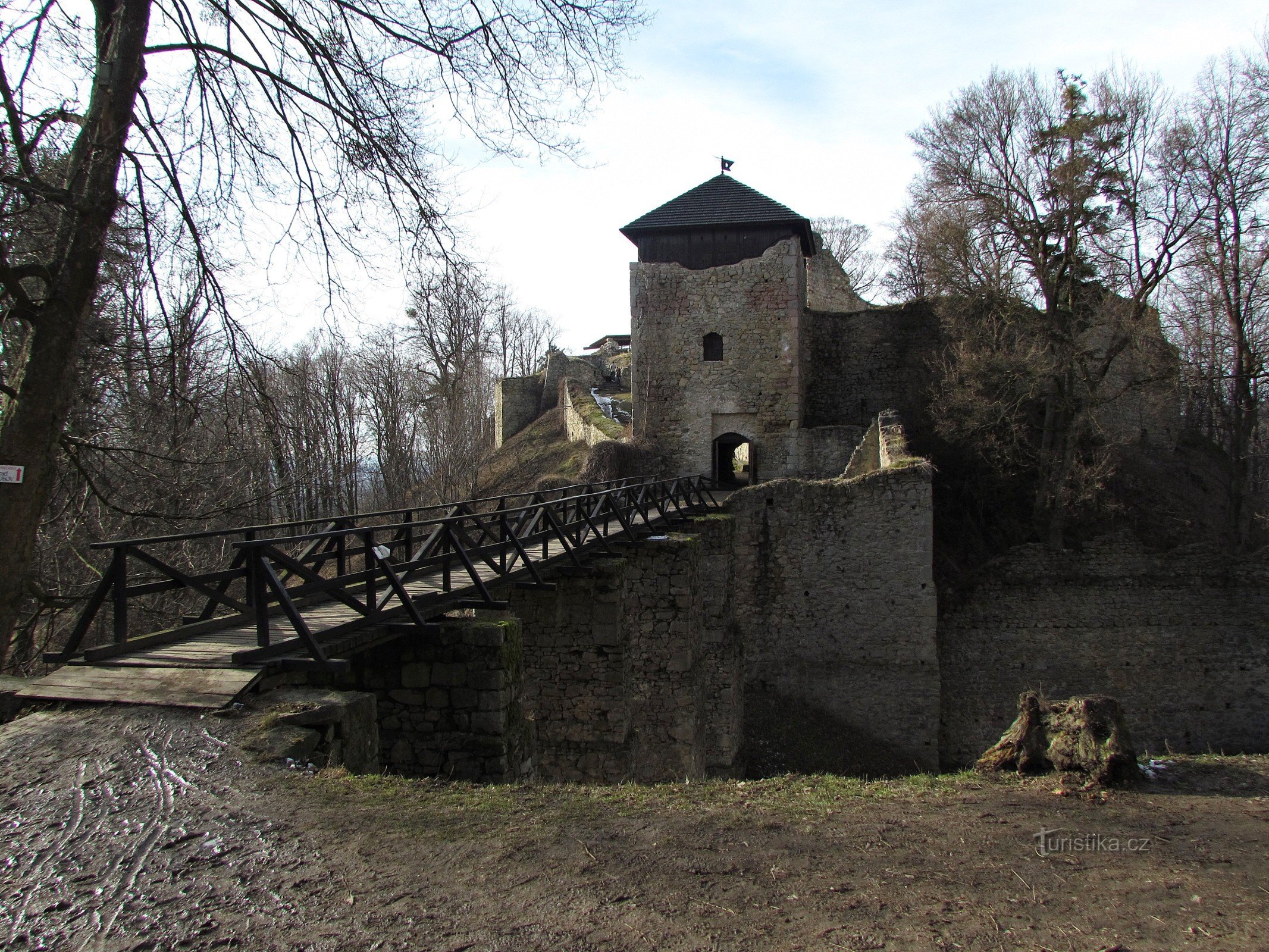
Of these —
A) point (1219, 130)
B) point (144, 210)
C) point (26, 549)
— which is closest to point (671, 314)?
point (1219, 130)

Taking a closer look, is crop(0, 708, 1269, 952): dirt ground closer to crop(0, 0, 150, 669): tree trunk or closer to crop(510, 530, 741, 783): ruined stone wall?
crop(0, 0, 150, 669): tree trunk

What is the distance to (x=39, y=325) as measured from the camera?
5793 millimetres

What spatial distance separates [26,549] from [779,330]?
1634cm

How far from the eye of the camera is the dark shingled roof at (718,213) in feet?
66.1

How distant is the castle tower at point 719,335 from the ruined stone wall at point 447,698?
1425 cm

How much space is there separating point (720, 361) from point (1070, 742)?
51.4 feet

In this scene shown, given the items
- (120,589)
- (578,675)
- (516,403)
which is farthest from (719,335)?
(120,589)

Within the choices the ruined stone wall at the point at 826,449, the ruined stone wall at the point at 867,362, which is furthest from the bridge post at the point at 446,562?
the ruined stone wall at the point at 867,362

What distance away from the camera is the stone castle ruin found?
1027cm

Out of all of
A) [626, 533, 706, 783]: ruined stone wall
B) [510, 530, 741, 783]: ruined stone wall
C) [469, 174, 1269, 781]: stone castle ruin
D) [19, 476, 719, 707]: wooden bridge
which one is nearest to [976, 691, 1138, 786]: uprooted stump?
[19, 476, 719, 707]: wooden bridge

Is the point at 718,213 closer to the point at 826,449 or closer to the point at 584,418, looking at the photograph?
the point at 826,449

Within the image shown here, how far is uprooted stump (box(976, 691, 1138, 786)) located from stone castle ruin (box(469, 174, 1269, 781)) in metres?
4.84

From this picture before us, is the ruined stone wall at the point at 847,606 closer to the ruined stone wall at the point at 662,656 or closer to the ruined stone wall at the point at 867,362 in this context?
the ruined stone wall at the point at 662,656

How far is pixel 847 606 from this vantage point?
1376 centimetres
